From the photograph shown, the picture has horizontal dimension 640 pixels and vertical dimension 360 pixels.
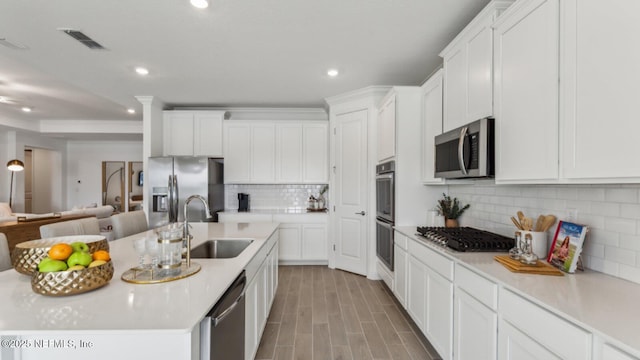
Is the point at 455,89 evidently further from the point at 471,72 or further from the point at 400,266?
the point at 400,266

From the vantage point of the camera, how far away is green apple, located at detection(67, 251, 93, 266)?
1.21 metres

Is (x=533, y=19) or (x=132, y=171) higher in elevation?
(x=533, y=19)

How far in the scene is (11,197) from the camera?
7008mm

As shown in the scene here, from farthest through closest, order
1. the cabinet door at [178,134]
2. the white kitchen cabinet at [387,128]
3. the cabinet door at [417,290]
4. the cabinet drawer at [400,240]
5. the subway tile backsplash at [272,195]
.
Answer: the subway tile backsplash at [272,195] < the cabinet door at [178,134] < the white kitchen cabinet at [387,128] < the cabinet drawer at [400,240] < the cabinet door at [417,290]

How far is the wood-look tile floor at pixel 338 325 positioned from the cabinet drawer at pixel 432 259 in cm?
72

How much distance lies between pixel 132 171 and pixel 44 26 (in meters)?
7.06

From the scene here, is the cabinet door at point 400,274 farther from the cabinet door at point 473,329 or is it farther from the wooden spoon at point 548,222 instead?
the wooden spoon at point 548,222

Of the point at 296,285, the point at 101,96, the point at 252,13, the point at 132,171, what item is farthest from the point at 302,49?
the point at 132,171

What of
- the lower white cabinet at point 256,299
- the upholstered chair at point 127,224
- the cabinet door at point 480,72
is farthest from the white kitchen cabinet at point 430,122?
the upholstered chair at point 127,224

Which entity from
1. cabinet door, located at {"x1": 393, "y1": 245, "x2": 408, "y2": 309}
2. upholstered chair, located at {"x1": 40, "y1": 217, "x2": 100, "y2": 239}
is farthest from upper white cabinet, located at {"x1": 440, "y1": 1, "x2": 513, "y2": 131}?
upholstered chair, located at {"x1": 40, "y1": 217, "x2": 100, "y2": 239}

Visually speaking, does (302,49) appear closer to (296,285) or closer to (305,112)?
(305,112)

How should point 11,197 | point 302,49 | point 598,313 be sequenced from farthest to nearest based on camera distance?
point 11,197 < point 302,49 < point 598,313

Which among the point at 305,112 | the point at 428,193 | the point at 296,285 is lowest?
the point at 296,285

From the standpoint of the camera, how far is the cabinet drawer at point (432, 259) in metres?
1.97
